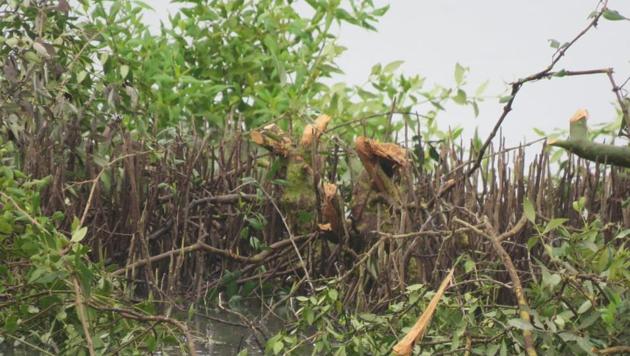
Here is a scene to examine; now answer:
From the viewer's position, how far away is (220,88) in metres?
6.67

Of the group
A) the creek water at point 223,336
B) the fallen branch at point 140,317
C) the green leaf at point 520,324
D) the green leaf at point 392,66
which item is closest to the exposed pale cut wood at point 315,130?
the creek water at point 223,336

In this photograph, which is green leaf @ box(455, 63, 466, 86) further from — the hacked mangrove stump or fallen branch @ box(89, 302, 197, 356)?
fallen branch @ box(89, 302, 197, 356)

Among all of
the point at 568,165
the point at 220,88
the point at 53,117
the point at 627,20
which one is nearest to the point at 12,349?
the point at 53,117

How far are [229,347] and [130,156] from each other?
3.31 feet

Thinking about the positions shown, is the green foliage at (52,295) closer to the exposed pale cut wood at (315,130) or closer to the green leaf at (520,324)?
the green leaf at (520,324)

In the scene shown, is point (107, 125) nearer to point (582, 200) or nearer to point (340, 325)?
point (340, 325)

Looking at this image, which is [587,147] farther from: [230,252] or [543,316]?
[230,252]

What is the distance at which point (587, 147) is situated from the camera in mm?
3627

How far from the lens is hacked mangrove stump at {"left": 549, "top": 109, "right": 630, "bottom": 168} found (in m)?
3.60

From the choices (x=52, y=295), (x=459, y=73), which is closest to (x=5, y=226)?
(x=52, y=295)

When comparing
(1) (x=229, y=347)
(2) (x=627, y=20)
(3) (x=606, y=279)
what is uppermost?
(2) (x=627, y=20)

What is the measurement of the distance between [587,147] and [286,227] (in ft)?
4.36

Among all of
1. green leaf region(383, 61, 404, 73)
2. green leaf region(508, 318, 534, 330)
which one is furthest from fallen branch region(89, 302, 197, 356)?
green leaf region(383, 61, 404, 73)

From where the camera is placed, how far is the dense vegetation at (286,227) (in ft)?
10.9
